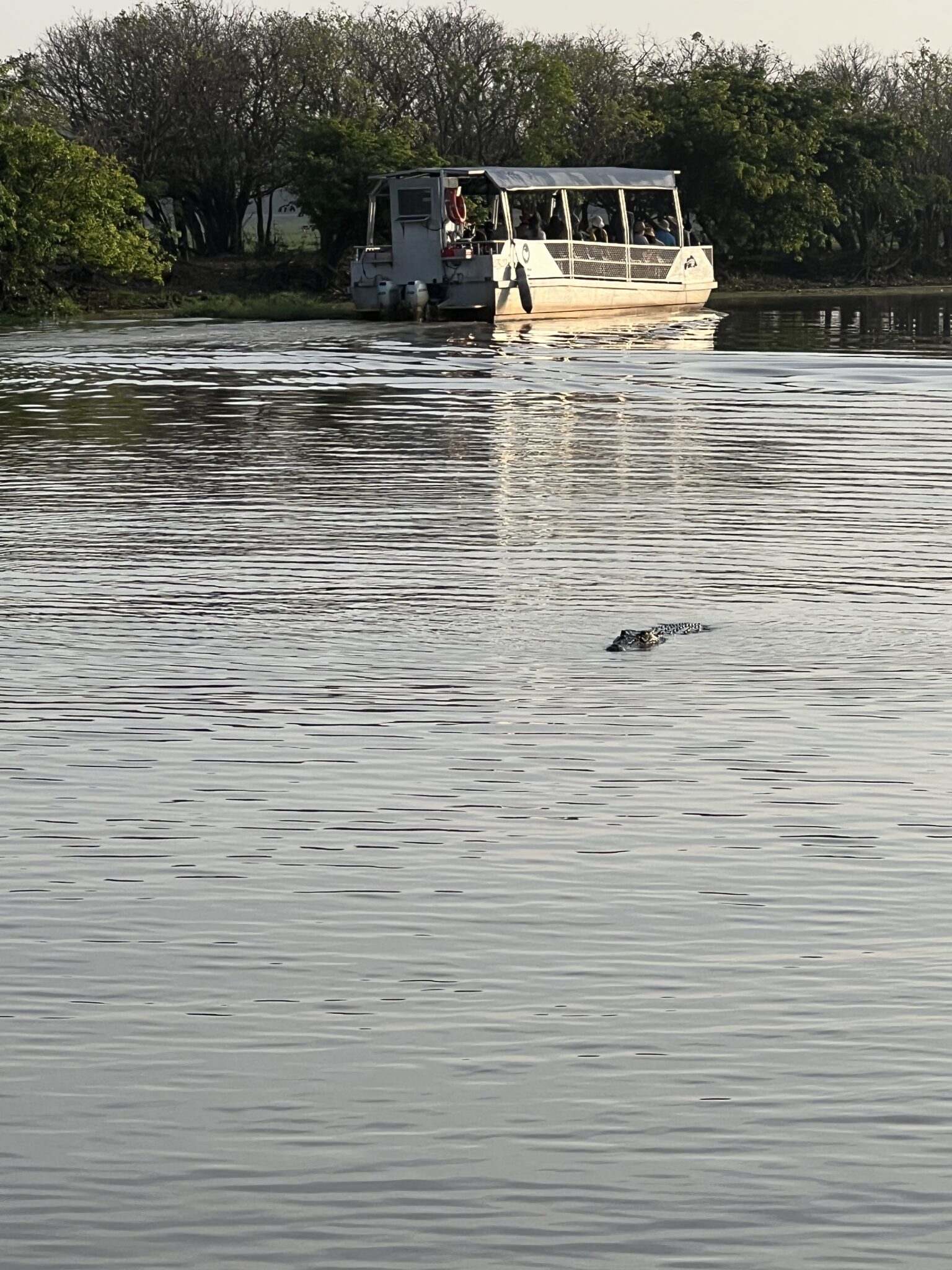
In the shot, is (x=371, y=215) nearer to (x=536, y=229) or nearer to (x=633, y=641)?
(x=536, y=229)

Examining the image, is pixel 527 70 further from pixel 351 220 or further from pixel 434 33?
pixel 351 220

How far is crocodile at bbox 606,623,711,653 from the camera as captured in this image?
8.98 metres

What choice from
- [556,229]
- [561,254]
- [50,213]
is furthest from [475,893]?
[556,229]

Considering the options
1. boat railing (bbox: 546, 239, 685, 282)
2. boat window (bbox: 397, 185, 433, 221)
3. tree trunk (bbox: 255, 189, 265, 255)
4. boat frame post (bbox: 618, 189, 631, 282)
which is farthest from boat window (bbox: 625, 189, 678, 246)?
boat window (bbox: 397, 185, 433, 221)

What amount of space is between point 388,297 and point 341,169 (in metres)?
12.1

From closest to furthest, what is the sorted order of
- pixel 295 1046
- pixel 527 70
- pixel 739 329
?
pixel 295 1046 < pixel 739 329 < pixel 527 70

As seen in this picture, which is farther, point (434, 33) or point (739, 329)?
point (434, 33)

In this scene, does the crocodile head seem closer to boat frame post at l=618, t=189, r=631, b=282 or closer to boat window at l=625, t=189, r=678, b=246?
boat frame post at l=618, t=189, r=631, b=282

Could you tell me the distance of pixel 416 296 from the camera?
4331cm

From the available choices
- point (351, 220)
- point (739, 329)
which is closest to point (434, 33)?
point (351, 220)

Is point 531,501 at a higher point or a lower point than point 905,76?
lower

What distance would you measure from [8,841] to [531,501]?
8.92 metres

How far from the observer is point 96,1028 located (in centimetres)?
468

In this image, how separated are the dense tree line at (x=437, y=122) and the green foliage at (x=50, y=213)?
432 inches
